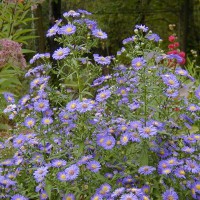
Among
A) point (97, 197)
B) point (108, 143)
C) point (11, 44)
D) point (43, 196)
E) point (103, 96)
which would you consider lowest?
point (43, 196)

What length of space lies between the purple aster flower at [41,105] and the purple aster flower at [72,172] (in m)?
0.38

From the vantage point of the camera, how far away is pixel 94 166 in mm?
2617

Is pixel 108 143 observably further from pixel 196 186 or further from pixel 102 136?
pixel 196 186

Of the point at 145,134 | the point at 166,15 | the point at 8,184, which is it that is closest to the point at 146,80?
the point at 145,134

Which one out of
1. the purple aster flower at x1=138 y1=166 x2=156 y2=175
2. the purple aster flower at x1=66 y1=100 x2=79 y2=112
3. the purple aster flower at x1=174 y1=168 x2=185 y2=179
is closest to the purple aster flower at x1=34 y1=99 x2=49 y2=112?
the purple aster flower at x1=66 y1=100 x2=79 y2=112

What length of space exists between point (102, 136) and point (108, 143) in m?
0.07

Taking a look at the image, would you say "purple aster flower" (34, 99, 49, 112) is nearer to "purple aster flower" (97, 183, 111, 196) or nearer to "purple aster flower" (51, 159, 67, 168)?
"purple aster flower" (51, 159, 67, 168)

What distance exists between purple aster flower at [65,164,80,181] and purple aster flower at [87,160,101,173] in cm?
9

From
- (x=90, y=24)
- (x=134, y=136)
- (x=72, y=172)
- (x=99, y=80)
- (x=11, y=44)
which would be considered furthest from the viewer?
(x=11, y=44)

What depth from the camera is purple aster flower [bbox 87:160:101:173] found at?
261cm

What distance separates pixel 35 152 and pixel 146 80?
81 cm

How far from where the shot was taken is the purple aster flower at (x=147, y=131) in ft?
8.44

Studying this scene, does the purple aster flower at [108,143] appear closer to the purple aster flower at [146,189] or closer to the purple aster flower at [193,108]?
the purple aster flower at [146,189]

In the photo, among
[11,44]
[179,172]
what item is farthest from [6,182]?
Result: [11,44]
